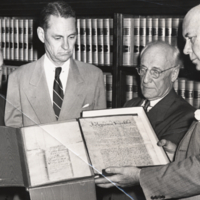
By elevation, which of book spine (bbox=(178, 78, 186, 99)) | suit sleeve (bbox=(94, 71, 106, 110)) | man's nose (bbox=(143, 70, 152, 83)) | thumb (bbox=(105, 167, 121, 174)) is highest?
man's nose (bbox=(143, 70, 152, 83))

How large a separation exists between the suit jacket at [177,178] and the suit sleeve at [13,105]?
66 centimetres

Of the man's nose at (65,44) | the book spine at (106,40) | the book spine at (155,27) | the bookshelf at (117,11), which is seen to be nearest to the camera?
the man's nose at (65,44)

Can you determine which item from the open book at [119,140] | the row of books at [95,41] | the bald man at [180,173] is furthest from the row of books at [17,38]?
the bald man at [180,173]

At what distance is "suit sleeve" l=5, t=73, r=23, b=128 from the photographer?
1.40m

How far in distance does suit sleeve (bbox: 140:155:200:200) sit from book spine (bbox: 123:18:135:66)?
1.01 meters

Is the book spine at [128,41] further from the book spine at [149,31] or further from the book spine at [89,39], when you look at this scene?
the book spine at [89,39]

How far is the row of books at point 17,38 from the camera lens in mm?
2146

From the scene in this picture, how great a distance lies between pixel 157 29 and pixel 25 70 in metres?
0.83

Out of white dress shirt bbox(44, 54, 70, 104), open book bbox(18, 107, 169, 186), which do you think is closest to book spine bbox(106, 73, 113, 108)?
white dress shirt bbox(44, 54, 70, 104)

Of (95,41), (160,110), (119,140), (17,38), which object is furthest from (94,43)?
(119,140)

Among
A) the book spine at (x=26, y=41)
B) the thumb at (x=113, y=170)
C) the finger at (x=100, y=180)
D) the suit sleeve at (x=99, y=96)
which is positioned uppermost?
the book spine at (x=26, y=41)

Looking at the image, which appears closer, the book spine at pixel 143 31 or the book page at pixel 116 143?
the book page at pixel 116 143

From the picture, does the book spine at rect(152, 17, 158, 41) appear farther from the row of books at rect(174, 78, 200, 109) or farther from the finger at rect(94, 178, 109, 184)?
the finger at rect(94, 178, 109, 184)

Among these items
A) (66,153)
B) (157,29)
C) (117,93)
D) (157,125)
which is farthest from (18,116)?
(157,29)
